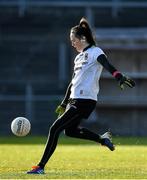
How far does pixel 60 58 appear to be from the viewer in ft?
117

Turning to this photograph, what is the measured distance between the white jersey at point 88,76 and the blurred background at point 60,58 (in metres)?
18.8

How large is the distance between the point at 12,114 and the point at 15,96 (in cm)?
84

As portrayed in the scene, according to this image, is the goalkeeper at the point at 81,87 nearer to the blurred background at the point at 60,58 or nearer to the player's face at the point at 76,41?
the player's face at the point at 76,41

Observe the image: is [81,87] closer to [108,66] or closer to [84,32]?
[108,66]

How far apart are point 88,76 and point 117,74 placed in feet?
2.36

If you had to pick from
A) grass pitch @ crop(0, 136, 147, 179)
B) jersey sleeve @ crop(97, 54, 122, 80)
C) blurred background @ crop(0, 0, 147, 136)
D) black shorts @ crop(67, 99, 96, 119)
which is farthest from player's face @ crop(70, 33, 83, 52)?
blurred background @ crop(0, 0, 147, 136)

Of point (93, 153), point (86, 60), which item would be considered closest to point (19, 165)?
point (86, 60)

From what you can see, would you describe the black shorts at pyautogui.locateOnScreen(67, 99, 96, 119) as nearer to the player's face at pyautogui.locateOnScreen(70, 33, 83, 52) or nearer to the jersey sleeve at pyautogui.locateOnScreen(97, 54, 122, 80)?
the jersey sleeve at pyautogui.locateOnScreen(97, 54, 122, 80)

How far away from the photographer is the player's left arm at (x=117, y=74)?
12172mm

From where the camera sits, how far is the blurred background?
1286 inches

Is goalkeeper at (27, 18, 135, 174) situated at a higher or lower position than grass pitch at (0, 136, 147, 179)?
higher

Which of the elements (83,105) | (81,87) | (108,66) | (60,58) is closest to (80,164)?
(83,105)

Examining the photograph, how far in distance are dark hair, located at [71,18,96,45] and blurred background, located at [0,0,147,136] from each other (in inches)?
740

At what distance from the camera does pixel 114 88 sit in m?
33.5
